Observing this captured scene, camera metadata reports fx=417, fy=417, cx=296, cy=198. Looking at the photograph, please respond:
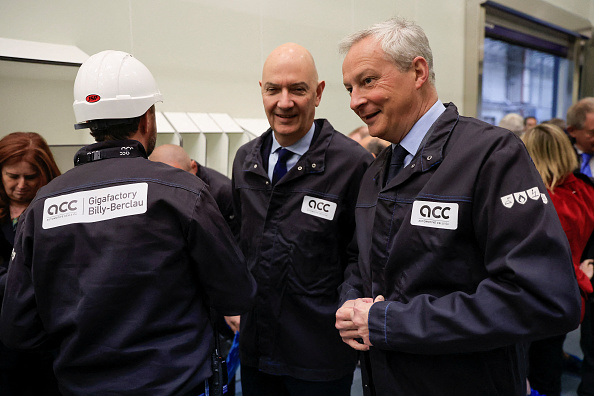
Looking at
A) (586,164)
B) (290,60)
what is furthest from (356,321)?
(586,164)

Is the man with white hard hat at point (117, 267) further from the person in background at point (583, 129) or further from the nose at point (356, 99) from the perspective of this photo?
the person in background at point (583, 129)

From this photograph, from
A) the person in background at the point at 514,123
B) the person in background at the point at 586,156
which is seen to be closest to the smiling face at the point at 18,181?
the person in background at the point at 586,156

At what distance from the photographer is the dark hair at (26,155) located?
73.8 inches

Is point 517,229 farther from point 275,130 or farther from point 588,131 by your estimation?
point 588,131

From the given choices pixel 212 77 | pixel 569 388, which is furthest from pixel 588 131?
pixel 212 77

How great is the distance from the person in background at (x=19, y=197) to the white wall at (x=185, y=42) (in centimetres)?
63

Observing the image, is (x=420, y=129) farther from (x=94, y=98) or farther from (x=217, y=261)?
(x=94, y=98)

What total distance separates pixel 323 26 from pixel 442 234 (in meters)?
3.58

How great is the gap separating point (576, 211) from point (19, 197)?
9.13 feet

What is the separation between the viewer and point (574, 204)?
225 centimetres

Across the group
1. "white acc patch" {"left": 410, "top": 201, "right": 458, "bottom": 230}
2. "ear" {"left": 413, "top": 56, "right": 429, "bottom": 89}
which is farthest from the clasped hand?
"ear" {"left": 413, "top": 56, "right": 429, "bottom": 89}

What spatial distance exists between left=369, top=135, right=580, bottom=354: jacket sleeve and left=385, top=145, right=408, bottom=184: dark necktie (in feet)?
0.91

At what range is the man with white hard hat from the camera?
3.59 ft

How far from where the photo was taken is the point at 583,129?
9.70 ft
